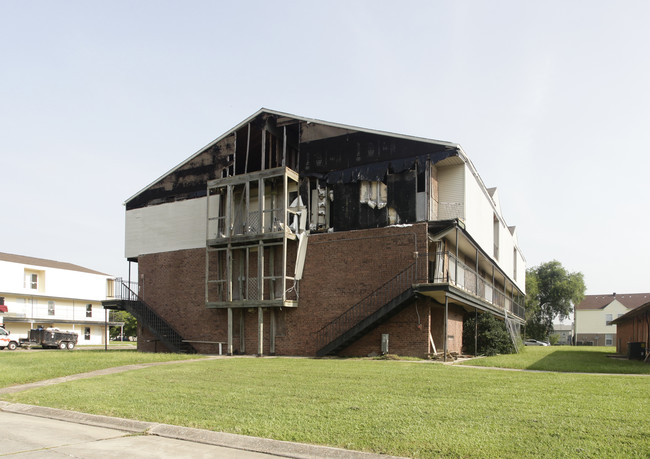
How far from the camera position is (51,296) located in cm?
5266

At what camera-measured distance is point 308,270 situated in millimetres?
24797

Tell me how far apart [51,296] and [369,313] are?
136ft

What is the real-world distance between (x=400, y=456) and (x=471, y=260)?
2545cm

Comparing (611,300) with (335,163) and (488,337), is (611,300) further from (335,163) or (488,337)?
(335,163)

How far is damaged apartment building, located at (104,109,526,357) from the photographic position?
2244cm

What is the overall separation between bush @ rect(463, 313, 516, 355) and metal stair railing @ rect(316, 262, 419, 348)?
20.9 feet

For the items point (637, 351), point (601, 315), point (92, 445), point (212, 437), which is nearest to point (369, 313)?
point (637, 351)

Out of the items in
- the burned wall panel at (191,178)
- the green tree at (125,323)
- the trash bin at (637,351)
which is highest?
the burned wall panel at (191,178)

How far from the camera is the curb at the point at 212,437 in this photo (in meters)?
6.32

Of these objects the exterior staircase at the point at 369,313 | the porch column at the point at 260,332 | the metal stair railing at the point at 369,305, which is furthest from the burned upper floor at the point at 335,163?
the porch column at the point at 260,332

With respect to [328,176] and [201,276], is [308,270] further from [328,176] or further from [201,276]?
[201,276]

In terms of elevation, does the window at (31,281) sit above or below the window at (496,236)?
below

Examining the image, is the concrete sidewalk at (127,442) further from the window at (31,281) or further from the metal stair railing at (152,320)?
the window at (31,281)

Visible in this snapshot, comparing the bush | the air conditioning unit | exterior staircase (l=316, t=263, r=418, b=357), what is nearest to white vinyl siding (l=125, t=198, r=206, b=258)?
exterior staircase (l=316, t=263, r=418, b=357)
